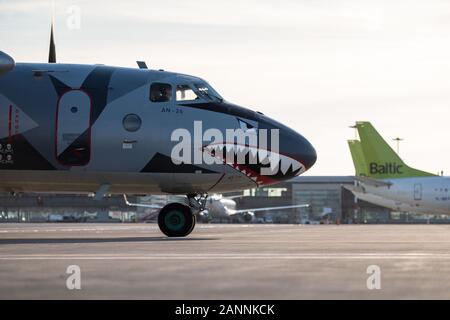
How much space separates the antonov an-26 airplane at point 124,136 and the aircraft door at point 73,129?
3 cm

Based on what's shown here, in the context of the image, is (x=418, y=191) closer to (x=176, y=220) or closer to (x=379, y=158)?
(x=379, y=158)

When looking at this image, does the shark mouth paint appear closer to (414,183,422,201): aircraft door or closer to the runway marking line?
the runway marking line

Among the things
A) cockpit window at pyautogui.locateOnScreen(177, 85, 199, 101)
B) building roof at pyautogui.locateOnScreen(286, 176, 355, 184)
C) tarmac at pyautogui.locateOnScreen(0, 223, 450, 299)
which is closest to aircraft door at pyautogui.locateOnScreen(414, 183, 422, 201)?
cockpit window at pyautogui.locateOnScreen(177, 85, 199, 101)

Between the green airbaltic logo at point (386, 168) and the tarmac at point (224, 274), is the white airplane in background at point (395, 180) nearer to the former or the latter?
the green airbaltic logo at point (386, 168)

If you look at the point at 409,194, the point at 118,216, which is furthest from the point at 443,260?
the point at 118,216

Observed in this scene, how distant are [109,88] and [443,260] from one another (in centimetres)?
1214

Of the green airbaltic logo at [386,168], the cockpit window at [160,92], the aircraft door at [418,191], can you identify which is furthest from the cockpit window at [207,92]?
the green airbaltic logo at [386,168]

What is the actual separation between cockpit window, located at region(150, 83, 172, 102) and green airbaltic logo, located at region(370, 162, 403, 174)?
5133 cm

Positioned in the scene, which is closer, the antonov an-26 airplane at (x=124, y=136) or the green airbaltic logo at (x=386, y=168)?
the antonov an-26 airplane at (x=124, y=136)

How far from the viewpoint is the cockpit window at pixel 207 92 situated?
25111 millimetres

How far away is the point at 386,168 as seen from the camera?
7438 cm

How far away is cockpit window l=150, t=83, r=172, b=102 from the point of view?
80.8 ft

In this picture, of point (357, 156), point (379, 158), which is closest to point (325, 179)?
point (357, 156)
